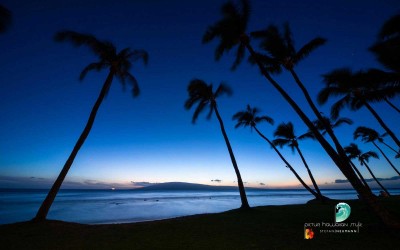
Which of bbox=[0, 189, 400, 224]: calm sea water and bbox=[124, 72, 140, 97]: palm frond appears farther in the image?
bbox=[0, 189, 400, 224]: calm sea water

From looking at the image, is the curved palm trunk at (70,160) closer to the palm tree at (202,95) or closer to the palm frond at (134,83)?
the palm frond at (134,83)

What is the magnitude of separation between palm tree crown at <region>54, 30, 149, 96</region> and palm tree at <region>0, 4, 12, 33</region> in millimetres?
2569

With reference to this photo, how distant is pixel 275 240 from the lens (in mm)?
6703

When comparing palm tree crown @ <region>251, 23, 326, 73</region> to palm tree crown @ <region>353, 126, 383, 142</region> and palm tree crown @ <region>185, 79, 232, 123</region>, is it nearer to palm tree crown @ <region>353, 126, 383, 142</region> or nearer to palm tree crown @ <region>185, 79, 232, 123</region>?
palm tree crown @ <region>185, 79, 232, 123</region>

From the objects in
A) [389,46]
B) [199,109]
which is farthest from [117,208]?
[389,46]

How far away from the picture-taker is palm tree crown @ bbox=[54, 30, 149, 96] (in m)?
12.8

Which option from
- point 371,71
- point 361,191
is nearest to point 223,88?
point 371,71

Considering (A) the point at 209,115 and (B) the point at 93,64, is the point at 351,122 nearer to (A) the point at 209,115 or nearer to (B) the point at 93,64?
(A) the point at 209,115

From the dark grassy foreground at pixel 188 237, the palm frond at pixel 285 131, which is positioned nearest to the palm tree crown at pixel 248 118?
the palm frond at pixel 285 131

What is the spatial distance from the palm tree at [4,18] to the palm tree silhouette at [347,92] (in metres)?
18.9

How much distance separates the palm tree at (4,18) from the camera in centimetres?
966

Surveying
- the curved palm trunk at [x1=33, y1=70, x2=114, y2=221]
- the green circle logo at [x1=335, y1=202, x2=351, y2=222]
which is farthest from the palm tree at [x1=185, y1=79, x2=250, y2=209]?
the green circle logo at [x1=335, y1=202, x2=351, y2=222]

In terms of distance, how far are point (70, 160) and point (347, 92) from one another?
19.9 meters

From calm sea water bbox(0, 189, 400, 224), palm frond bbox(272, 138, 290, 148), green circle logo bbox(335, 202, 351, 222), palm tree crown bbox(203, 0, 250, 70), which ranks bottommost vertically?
calm sea water bbox(0, 189, 400, 224)
